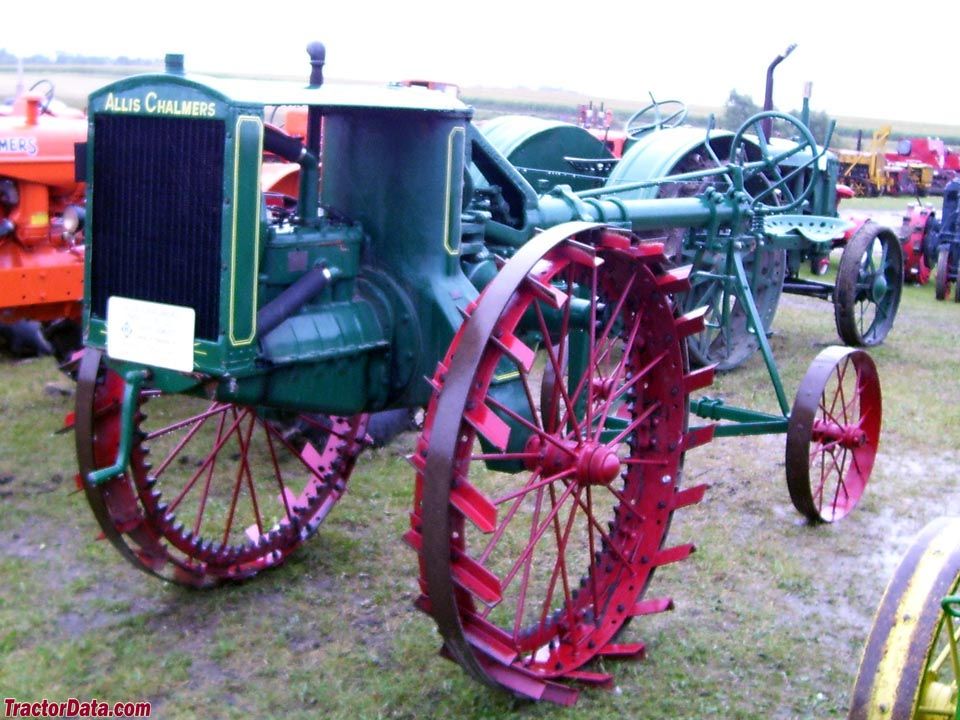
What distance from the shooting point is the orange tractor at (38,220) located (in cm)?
615

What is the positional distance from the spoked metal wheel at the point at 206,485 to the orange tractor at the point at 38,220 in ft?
3.31

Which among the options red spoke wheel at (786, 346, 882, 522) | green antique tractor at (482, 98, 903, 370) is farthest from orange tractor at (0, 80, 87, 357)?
red spoke wheel at (786, 346, 882, 522)

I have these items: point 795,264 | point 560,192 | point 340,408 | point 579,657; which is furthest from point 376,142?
point 795,264

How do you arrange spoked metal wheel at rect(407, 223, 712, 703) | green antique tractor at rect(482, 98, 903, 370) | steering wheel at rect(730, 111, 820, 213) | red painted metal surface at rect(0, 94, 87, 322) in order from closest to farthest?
spoked metal wheel at rect(407, 223, 712, 703) → steering wheel at rect(730, 111, 820, 213) → red painted metal surface at rect(0, 94, 87, 322) → green antique tractor at rect(482, 98, 903, 370)

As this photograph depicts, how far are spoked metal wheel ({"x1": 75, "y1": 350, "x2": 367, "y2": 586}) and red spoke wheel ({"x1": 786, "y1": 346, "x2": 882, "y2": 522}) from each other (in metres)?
1.77

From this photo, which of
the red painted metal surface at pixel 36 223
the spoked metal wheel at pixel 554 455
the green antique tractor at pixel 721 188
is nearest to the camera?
the spoked metal wheel at pixel 554 455

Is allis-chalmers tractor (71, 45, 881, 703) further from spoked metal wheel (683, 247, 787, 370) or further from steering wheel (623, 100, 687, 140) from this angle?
steering wheel (623, 100, 687, 140)

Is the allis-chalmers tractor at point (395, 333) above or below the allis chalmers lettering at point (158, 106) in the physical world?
below

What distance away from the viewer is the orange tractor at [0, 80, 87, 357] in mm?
6152

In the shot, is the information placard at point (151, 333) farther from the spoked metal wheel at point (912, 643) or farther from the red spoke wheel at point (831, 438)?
the red spoke wheel at point (831, 438)

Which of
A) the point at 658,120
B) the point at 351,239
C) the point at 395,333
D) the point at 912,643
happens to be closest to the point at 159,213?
the point at 351,239

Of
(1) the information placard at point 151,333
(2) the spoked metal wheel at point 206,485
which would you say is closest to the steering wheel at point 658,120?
(2) the spoked metal wheel at point 206,485

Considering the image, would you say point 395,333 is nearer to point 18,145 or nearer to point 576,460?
point 576,460

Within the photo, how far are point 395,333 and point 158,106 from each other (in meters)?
0.98
